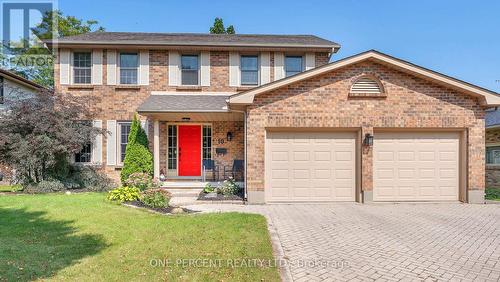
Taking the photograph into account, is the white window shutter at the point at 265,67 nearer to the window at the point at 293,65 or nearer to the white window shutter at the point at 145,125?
the window at the point at 293,65

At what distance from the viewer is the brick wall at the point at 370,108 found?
8.78 m

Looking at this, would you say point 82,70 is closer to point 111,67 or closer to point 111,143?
point 111,67

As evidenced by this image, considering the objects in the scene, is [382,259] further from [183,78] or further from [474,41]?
[474,41]

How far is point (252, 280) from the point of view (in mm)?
3664

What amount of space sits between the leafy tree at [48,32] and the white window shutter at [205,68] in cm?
1982

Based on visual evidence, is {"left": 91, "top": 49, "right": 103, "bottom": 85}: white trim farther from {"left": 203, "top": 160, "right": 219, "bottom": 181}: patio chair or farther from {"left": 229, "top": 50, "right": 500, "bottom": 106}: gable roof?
{"left": 229, "top": 50, "right": 500, "bottom": 106}: gable roof

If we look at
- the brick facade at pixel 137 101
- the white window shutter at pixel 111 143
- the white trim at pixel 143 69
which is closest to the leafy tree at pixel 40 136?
the white window shutter at pixel 111 143

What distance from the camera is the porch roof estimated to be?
1027 cm

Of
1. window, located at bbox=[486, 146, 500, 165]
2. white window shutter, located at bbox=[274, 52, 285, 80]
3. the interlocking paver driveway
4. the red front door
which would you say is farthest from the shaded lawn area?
window, located at bbox=[486, 146, 500, 165]

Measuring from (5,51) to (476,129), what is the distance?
36.4 metres

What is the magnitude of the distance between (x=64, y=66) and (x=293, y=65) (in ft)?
34.1

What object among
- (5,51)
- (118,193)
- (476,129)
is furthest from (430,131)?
(5,51)

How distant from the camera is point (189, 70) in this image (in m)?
12.8

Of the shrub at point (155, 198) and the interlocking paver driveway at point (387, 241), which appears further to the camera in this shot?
the shrub at point (155, 198)
